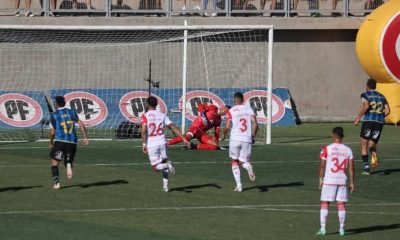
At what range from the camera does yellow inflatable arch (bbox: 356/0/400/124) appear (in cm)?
3394

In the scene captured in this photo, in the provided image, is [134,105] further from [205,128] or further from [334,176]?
[334,176]

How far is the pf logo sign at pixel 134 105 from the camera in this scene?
34094 mm

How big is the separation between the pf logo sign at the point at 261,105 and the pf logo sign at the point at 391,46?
3917mm

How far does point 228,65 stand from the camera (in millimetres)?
36094

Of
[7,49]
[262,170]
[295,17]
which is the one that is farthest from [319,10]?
[262,170]

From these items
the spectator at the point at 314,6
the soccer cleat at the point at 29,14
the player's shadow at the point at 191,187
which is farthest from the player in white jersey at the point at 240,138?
the spectator at the point at 314,6

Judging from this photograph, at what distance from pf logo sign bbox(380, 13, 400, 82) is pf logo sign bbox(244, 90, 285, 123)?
3.92 metres

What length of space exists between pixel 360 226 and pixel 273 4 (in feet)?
65.7

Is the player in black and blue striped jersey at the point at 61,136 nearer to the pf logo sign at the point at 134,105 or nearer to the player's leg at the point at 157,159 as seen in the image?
the player's leg at the point at 157,159

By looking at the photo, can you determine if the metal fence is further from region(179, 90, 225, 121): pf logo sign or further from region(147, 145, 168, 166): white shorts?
region(147, 145, 168, 166): white shorts

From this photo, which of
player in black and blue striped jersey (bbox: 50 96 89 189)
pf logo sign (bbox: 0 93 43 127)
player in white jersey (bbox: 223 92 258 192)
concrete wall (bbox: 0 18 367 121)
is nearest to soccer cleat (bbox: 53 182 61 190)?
player in black and blue striped jersey (bbox: 50 96 89 189)

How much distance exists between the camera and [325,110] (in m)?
37.7

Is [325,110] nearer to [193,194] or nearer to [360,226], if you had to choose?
[193,194]

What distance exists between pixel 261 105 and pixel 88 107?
5.49 meters
